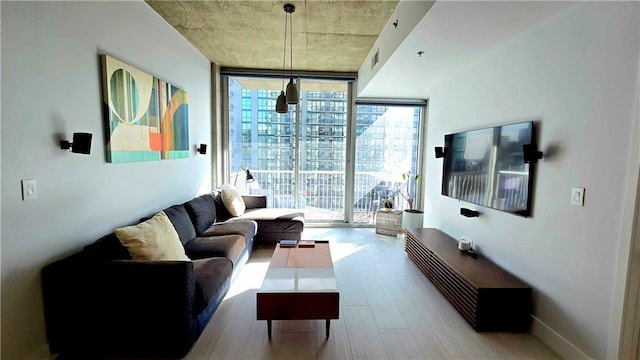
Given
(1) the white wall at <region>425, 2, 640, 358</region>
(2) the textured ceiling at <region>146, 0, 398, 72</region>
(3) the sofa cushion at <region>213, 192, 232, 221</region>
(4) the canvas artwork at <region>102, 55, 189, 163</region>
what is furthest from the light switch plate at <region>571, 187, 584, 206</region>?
(3) the sofa cushion at <region>213, 192, 232, 221</region>

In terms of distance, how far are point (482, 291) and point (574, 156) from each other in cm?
117

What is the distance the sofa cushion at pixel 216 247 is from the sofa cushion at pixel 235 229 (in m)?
0.17

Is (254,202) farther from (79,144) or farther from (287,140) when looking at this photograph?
(79,144)

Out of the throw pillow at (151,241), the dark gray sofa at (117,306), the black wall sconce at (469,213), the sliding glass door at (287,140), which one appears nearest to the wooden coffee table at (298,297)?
the dark gray sofa at (117,306)

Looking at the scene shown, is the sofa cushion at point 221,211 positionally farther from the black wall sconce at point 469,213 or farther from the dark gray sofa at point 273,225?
the black wall sconce at point 469,213

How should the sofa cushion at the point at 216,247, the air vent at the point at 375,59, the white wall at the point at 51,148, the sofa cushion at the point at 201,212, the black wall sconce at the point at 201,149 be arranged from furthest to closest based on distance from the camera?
the black wall sconce at the point at 201,149, the air vent at the point at 375,59, the sofa cushion at the point at 201,212, the sofa cushion at the point at 216,247, the white wall at the point at 51,148

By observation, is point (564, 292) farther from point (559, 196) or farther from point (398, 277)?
point (398, 277)

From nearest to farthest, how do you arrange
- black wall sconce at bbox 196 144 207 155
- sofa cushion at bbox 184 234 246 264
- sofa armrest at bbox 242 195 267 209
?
sofa cushion at bbox 184 234 246 264, black wall sconce at bbox 196 144 207 155, sofa armrest at bbox 242 195 267 209

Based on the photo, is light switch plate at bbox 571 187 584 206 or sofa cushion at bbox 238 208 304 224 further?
sofa cushion at bbox 238 208 304 224

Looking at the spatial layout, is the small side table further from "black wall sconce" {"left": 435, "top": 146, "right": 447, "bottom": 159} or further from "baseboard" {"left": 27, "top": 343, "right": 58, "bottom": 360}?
"baseboard" {"left": 27, "top": 343, "right": 58, "bottom": 360}

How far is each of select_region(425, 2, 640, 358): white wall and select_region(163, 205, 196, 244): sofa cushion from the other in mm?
3095

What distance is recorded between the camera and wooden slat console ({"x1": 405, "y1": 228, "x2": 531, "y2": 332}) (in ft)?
7.30

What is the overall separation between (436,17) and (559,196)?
160 centimetres

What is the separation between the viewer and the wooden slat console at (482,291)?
2.23m
